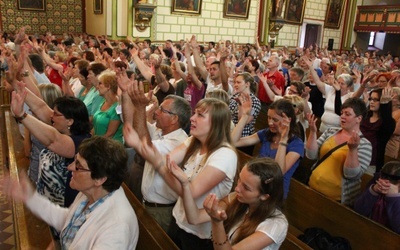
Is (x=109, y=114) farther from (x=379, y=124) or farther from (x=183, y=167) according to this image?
(x=379, y=124)

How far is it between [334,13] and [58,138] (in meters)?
19.7

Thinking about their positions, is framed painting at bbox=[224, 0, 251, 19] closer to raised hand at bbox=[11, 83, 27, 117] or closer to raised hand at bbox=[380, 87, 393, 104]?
raised hand at bbox=[380, 87, 393, 104]

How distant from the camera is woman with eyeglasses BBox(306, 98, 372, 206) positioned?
2896 mm

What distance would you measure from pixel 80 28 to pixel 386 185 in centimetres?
1526

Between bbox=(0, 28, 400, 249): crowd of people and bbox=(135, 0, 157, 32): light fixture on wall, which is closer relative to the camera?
bbox=(0, 28, 400, 249): crowd of people

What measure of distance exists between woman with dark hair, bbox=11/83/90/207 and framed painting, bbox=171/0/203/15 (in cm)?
1250

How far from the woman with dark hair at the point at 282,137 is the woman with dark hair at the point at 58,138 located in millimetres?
1399

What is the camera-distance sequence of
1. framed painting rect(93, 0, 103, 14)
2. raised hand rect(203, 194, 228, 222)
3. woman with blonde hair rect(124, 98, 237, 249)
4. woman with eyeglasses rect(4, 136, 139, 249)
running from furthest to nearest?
1. framed painting rect(93, 0, 103, 14)
2. woman with blonde hair rect(124, 98, 237, 249)
3. woman with eyeglasses rect(4, 136, 139, 249)
4. raised hand rect(203, 194, 228, 222)

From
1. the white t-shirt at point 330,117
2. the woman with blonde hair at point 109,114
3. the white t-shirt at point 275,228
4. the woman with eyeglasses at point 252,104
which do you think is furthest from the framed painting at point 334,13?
the white t-shirt at point 275,228

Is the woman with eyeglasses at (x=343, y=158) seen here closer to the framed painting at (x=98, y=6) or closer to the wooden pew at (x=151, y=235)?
the wooden pew at (x=151, y=235)

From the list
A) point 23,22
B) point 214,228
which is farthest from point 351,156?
point 23,22

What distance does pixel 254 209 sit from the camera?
1.96 metres

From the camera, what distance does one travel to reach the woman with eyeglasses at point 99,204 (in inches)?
71.7

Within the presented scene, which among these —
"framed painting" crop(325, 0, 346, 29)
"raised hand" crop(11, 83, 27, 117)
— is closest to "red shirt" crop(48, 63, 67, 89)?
"raised hand" crop(11, 83, 27, 117)
